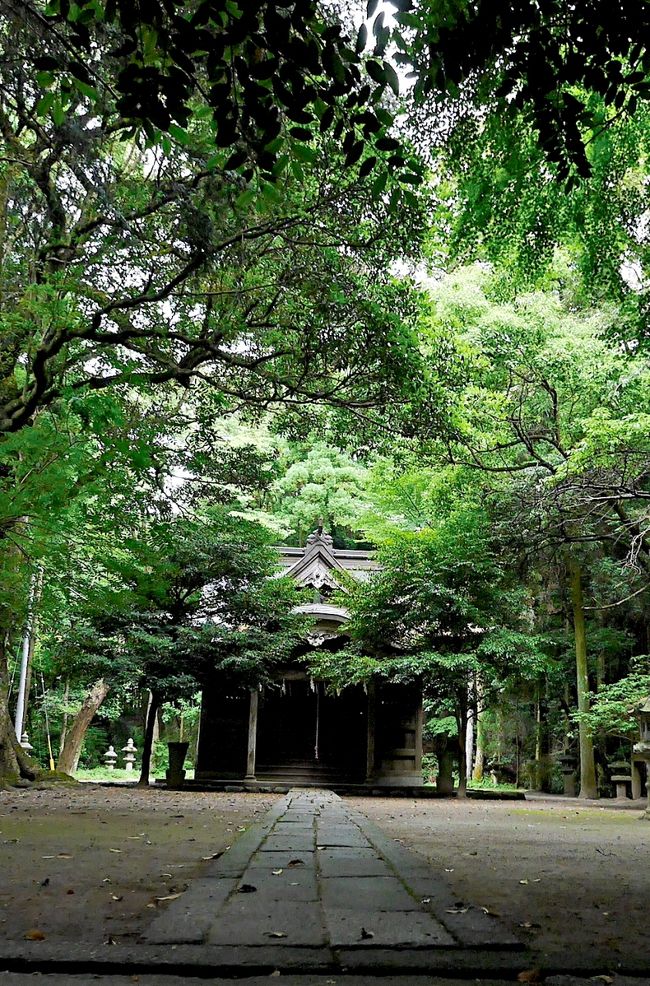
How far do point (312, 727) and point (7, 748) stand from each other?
26.4ft

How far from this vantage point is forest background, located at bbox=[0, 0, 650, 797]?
2875 millimetres

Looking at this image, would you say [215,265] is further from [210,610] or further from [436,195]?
[210,610]

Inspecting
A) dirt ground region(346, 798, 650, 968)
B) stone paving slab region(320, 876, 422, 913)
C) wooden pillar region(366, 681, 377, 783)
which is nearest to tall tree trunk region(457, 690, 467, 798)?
wooden pillar region(366, 681, 377, 783)

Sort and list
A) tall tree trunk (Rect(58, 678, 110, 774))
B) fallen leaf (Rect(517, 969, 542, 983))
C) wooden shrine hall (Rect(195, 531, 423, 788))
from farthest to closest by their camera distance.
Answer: tall tree trunk (Rect(58, 678, 110, 774)) → wooden shrine hall (Rect(195, 531, 423, 788)) → fallen leaf (Rect(517, 969, 542, 983))

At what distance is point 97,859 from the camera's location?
4812mm

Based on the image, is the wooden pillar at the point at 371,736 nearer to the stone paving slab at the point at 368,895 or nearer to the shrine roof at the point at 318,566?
the shrine roof at the point at 318,566

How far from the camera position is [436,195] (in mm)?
9062

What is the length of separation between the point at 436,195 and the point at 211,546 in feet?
25.5

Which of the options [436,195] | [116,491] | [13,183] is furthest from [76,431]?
[436,195]

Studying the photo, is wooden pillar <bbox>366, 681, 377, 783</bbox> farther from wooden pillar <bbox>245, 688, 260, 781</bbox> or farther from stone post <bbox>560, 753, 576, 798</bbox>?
stone post <bbox>560, 753, 576, 798</bbox>

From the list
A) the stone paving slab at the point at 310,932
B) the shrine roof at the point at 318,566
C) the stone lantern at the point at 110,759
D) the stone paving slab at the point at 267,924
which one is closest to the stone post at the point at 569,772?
the shrine roof at the point at 318,566

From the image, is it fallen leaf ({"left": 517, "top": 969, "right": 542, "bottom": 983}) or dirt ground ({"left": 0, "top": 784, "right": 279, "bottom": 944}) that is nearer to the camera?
fallen leaf ({"left": 517, "top": 969, "right": 542, "bottom": 983})

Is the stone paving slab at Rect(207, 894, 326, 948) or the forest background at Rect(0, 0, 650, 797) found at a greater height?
the forest background at Rect(0, 0, 650, 797)

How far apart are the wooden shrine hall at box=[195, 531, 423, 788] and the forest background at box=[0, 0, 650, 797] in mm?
1004
